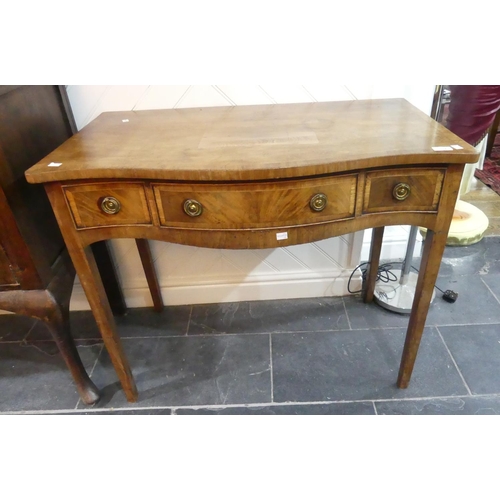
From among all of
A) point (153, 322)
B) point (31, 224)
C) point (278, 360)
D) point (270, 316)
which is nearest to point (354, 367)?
point (278, 360)

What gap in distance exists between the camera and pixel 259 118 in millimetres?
1097

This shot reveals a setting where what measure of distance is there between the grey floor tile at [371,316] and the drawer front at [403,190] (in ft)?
2.15

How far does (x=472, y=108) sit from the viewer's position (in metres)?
1.66

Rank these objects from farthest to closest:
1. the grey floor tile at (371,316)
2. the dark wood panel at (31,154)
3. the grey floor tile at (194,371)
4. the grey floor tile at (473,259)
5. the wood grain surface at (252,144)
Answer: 1. the grey floor tile at (473,259)
2. the grey floor tile at (371,316)
3. the grey floor tile at (194,371)
4. the dark wood panel at (31,154)
5. the wood grain surface at (252,144)

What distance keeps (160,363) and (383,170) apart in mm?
969

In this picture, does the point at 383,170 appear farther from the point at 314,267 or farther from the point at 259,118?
the point at 314,267

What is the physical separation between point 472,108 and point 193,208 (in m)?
1.42

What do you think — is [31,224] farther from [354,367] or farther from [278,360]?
[354,367]

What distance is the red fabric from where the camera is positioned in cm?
161

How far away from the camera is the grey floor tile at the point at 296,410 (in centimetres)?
117

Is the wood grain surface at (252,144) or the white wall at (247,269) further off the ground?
the wood grain surface at (252,144)

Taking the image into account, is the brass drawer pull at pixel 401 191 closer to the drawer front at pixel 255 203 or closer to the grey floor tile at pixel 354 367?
the drawer front at pixel 255 203

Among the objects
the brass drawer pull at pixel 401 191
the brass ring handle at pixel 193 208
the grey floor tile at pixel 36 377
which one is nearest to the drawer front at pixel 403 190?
the brass drawer pull at pixel 401 191

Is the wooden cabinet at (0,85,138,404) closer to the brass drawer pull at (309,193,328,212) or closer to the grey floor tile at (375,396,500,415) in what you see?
the brass drawer pull at (309,193,328,212)
